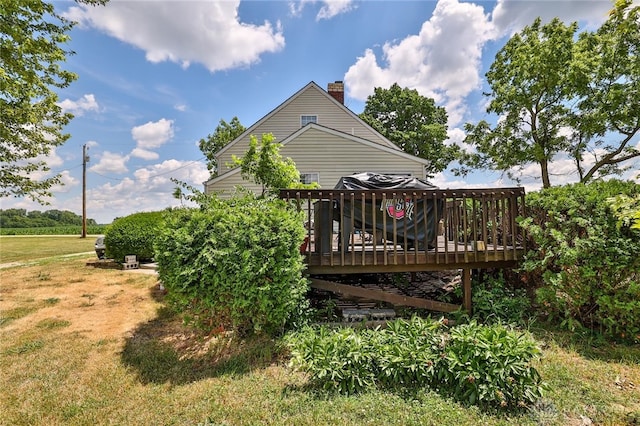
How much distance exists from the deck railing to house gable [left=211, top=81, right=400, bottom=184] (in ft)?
33.7

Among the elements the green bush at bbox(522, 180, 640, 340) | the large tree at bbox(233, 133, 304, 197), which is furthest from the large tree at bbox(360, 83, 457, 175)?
the green bush at bbox(522, 180, 640, 340)

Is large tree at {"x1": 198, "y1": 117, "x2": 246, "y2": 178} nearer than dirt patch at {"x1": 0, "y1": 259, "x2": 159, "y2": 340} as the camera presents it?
No

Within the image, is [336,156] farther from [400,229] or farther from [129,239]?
[129,239]

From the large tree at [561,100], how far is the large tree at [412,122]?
19.4 ft

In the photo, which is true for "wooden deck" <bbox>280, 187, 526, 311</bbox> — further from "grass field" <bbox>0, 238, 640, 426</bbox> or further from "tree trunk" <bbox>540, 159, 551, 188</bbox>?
"tree trunk" <bbox>540, 159, 551, 188</bbox>

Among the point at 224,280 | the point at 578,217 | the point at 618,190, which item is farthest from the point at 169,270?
the point at 618,190

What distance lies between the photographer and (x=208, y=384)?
3.34 metres

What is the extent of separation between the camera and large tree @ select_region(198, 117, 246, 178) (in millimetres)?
26672

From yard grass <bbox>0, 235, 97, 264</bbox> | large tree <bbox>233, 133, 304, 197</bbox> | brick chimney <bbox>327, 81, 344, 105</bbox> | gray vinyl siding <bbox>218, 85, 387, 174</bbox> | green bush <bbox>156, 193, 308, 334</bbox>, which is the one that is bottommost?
yard grass <bbox>0, 235, 97, 264</bbox>

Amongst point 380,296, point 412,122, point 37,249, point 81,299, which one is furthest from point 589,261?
point 37,249

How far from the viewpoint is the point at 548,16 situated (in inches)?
630

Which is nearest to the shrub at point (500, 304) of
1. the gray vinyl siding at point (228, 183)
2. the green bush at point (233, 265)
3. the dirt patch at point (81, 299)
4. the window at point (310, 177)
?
the green bush at point (233, 265)

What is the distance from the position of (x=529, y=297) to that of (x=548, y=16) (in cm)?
1799

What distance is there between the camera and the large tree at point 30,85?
6344 mm
